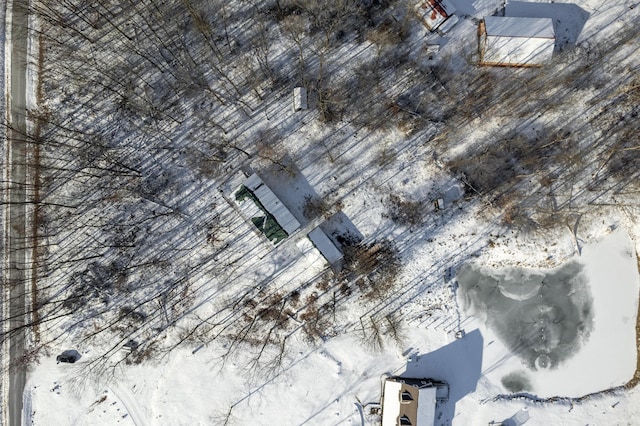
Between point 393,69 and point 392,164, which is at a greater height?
point 393,69

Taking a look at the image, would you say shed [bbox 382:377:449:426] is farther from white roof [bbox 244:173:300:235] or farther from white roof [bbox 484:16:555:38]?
white roof [bbox 484:16:555:38]

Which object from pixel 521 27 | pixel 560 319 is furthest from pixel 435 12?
pixel 560 319

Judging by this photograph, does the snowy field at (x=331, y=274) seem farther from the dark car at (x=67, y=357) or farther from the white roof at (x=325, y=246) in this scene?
the white roof at (x=325, y=246)

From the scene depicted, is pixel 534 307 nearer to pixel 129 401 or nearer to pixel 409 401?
pixel 409 401

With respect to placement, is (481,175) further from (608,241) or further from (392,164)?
(608,241)

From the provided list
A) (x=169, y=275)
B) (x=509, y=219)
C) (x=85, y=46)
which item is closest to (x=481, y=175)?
(x=509, y=219)
